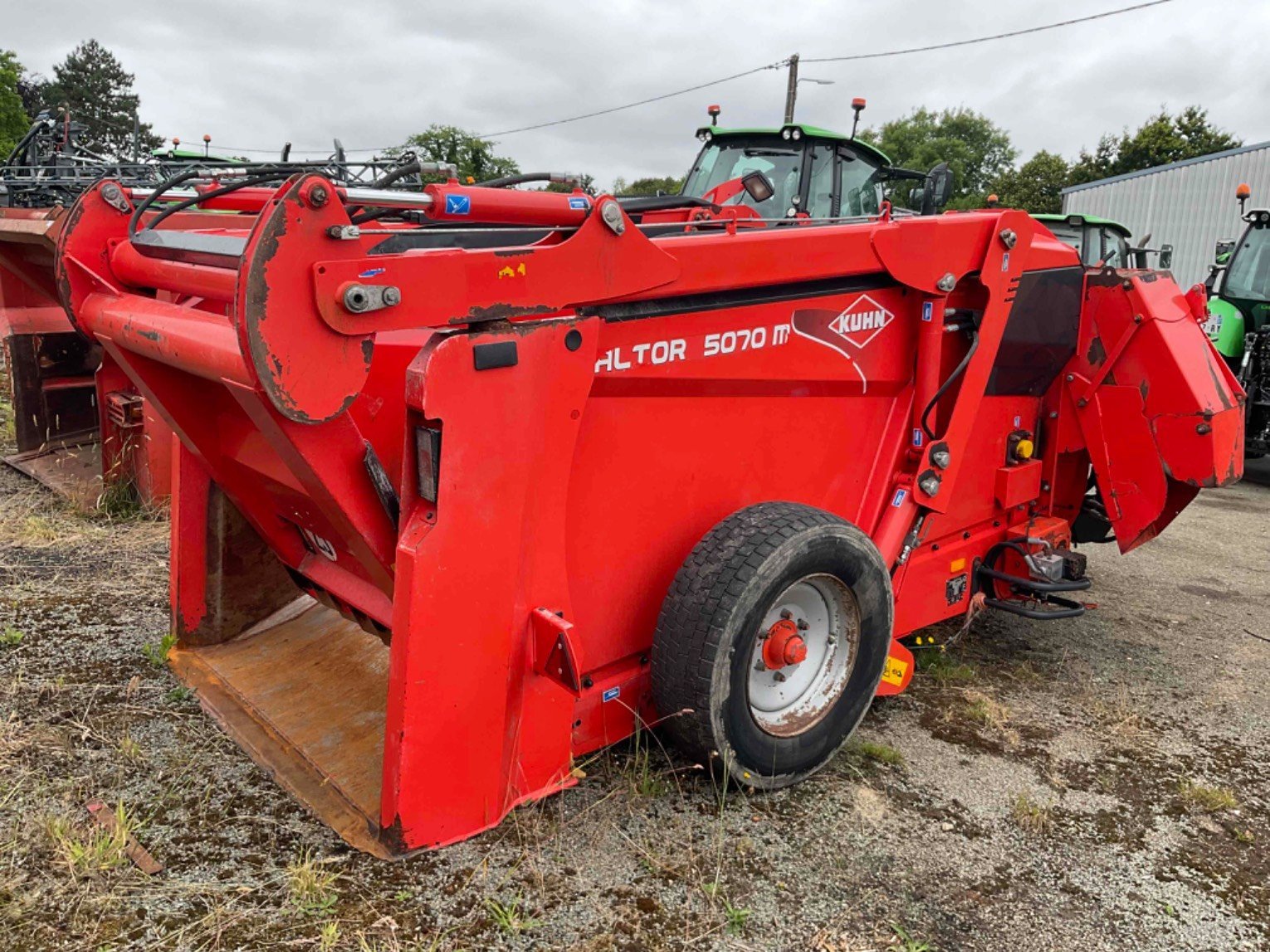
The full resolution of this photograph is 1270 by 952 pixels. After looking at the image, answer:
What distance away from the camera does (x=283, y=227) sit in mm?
1859

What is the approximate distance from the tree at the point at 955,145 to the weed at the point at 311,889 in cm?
5429

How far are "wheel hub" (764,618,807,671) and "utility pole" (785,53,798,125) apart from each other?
22352 millimetres

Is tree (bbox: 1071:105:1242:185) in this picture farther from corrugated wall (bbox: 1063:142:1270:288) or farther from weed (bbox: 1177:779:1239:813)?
weed (bbox: 1177:779:1239:813)

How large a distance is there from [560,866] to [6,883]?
1.26 metres

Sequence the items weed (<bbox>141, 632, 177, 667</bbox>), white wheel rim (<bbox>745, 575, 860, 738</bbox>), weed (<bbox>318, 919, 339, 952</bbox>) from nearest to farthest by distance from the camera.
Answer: weed (<bbox>318, 919, 339, 952</bbox>) → white wheel rim (<bbox>745, 575, 860, 738</bbox>) → weed (<bbox>141, 632, 177, 667</bbox>)

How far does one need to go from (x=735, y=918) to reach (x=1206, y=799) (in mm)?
1635

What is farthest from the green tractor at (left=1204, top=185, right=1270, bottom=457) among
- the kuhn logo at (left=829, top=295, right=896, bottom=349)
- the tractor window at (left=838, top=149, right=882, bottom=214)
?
the kuhn logo at (left=829, top=295, right=896, bottom=349)

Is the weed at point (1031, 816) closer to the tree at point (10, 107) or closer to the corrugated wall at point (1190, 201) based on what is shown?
the corrugated wall at point (1190, 201)

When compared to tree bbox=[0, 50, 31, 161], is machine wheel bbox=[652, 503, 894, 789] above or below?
below

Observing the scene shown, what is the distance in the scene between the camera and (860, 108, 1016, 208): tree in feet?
178

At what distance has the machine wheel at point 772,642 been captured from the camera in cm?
248

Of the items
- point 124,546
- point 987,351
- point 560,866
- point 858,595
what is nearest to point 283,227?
point 560,866

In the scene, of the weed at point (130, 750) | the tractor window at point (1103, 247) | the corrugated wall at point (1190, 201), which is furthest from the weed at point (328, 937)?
the corrugated wall at point (1190, 201)

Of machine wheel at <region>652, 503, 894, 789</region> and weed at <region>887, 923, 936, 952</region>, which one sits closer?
weed at <region>887, 923, 936, 952</region>
